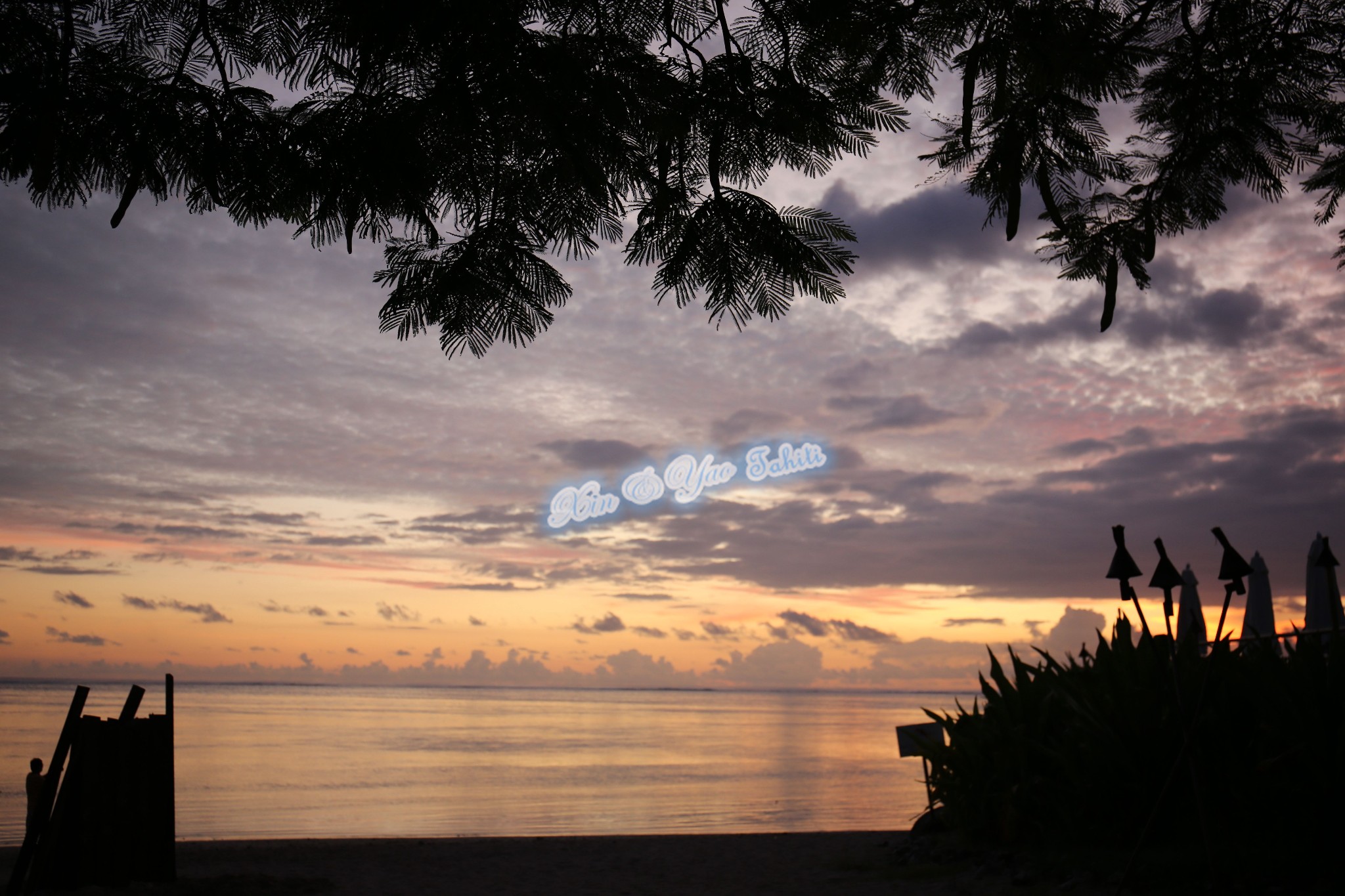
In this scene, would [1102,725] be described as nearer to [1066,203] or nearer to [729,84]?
[1066,203]

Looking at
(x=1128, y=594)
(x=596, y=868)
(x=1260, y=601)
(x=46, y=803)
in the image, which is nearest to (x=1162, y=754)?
(x=1128, y=594)

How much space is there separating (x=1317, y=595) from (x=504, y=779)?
19.8 m

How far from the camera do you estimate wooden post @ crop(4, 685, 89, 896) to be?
22.7 ft

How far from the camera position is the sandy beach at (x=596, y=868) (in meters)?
7.05

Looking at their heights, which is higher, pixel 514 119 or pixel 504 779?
pixel 514 119

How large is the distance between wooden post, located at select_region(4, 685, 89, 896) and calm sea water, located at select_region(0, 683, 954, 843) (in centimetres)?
707

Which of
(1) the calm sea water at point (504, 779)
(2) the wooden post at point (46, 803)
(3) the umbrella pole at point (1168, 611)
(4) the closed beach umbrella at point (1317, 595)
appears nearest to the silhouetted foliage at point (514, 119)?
(3) the umbrella pole at point (1168, 611)

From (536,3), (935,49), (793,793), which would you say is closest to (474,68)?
(536,3)

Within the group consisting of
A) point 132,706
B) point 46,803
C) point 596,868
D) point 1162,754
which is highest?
point 132,706

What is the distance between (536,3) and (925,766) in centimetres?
754

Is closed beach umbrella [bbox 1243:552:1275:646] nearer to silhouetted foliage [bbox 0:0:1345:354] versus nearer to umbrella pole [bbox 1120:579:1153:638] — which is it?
umbrella pole [bbox 1120:579:1153:638]

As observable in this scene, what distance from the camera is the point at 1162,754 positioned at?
6.54 meters

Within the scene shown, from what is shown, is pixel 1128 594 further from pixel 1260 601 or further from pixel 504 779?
pixel 504 779

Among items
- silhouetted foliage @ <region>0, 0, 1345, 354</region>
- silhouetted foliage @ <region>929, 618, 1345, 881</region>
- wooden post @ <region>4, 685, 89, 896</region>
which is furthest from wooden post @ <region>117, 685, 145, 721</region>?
silhouetted foliage @ <region>929, 618, 1345, 881</region>
